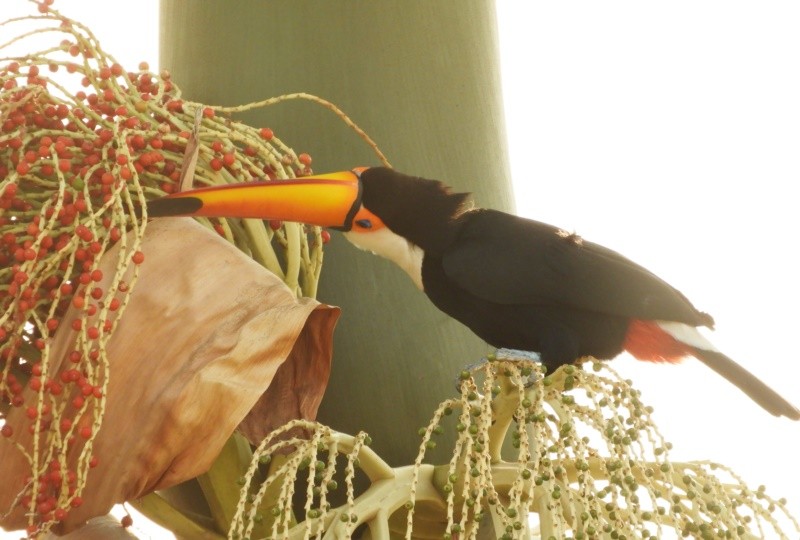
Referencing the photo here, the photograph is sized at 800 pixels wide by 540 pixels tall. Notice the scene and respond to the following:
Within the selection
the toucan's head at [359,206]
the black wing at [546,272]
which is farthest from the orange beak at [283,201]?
the black wing at [546,272]

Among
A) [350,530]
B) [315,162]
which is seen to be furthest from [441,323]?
[350,530]

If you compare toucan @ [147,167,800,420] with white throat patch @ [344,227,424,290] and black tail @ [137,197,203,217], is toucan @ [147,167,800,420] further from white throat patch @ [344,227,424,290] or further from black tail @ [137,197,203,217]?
black tail @ [137,197,203,217]

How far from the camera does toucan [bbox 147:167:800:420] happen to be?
5.58 ft

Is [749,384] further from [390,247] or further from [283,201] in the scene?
[283,201]

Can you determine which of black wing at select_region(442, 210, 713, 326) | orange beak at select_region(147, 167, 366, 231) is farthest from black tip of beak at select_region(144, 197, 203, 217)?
black wing at select_region(442, 210, 713, 326)

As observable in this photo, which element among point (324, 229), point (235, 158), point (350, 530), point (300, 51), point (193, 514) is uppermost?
point (300, 51)

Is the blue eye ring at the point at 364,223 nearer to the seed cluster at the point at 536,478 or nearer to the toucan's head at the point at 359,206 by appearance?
the toucan's head at the point at 359,206

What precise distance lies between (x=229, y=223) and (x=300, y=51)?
318mm

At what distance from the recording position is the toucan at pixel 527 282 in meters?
1.70

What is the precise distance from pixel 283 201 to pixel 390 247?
11.7 inches

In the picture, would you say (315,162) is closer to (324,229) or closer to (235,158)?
(324,229)

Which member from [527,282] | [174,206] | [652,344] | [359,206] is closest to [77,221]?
[174,206]

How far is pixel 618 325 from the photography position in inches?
71.3

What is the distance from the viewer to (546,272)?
1.78m
